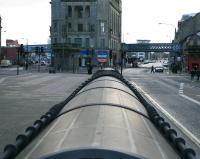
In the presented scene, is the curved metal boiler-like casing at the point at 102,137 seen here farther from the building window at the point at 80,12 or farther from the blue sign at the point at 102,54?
the building window at the point at 80,12

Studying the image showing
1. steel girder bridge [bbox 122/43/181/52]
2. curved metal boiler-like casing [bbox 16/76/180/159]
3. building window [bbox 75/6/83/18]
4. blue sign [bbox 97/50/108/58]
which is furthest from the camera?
steel girder bridge [bbox 122/43/181/52]

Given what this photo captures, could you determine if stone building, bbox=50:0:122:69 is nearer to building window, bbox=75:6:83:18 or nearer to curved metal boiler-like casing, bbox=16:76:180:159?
building window, bbox=75:6:83:18

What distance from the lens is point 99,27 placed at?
135750mm

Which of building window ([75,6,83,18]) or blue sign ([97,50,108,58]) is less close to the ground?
building window ([75,6,83,18])

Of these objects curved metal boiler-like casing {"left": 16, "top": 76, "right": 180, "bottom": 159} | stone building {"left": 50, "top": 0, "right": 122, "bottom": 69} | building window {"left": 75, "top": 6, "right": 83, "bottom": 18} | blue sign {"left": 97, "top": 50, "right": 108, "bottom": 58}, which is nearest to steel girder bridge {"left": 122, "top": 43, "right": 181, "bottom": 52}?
stone building {"left": 50, "top": 0, "right": 122, "bottom": 69}

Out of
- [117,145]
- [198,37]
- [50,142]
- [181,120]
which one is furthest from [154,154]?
[198,37]

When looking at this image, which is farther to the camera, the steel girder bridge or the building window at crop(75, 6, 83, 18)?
the steel girder bridge

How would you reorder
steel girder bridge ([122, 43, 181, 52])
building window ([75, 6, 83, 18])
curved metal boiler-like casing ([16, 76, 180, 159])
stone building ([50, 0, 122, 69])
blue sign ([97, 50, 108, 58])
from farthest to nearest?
1. steel girder bridge ([122, 43, 181, 52])
2. building window ([75, 6, 83, 18])
3. stone building ([50, 0, 122, 69])
4. blue sign ([97, 50, 108, 58])
5. curved metal boiler-like casing ([16, 76, 180, 159])

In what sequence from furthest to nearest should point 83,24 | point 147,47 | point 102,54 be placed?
point 147,47 < point 83,24 < point 102,54

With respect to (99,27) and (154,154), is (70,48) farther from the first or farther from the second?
(154,154)

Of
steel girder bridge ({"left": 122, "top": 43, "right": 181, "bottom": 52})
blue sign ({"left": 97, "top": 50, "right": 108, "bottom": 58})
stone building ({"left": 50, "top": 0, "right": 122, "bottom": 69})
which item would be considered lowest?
blue sign ({"left": 97, "top": 50, "right": 108, "bottom": 58})

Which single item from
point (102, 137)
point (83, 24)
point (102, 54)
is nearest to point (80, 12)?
point (83, 24)

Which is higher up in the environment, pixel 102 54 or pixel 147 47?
pixel 147 47

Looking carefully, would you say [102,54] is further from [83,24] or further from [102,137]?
[102,137]
